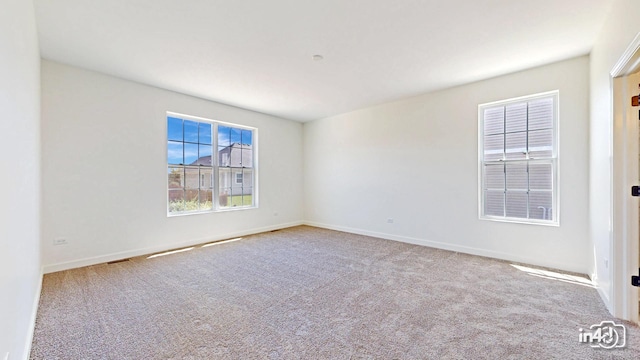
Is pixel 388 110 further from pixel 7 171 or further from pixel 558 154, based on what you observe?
pixel 7 171

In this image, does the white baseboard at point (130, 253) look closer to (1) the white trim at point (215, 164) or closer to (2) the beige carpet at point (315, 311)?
(2) the beige carpet at point (315, 311)

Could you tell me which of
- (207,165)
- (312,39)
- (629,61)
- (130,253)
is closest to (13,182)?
(312,39)

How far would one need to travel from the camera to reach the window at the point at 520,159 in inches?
141

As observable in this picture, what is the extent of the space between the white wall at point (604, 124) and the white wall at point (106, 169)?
5276mm

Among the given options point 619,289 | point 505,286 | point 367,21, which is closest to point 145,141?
point 367,21

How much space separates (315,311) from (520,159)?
11.6 feet

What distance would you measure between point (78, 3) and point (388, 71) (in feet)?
10.9

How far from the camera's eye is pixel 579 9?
238 centimetres

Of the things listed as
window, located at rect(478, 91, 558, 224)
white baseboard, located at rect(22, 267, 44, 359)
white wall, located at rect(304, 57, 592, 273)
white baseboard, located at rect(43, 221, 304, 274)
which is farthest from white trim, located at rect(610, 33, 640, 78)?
white baseboard, located at rect(43, 221, 304, 274)

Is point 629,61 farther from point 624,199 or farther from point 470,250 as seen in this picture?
point 470,250

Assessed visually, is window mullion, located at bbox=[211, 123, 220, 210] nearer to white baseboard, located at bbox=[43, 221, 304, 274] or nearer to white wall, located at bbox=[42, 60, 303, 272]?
white wall, located at bbox=[42, 60, 303, 272]

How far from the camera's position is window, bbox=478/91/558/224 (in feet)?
11.7

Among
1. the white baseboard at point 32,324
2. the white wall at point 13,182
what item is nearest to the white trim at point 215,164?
the white baseboard at point 32,324

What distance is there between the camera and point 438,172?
4.50 meters
